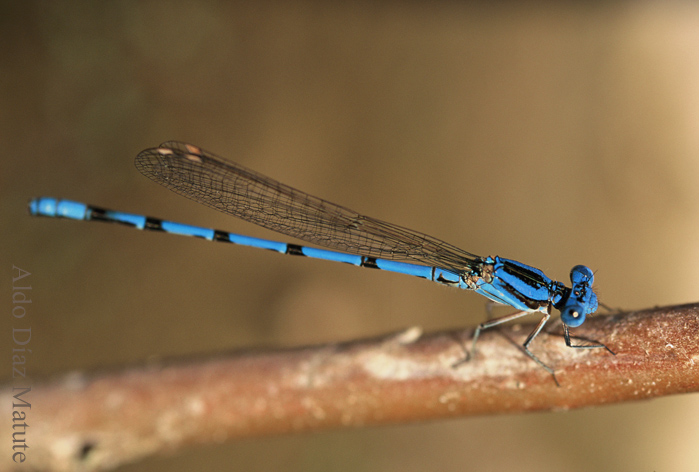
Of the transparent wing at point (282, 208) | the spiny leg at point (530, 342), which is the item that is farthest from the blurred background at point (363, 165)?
the spiny leg at point (530, 342)

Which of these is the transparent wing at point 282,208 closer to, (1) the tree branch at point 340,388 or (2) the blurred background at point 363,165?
(1) the tree branch at point 340,388

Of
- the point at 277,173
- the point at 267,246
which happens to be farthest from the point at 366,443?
the point at 277,173

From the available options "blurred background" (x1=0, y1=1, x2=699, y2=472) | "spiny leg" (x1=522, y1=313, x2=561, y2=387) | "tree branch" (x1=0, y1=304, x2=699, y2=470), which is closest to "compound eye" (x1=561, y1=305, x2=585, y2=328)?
"spiny leg" (x1=522, y1=313, x2=561, y2=387)

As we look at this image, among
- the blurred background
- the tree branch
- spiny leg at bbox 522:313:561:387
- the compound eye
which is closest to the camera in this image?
the tree branch

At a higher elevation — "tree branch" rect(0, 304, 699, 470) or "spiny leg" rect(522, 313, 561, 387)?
"spiny leg" rect(522, 313, 561, 387)

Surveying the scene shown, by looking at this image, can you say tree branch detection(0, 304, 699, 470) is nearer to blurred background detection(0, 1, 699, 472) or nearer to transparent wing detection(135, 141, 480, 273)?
transparent wing detection(135, 141, 480, 273)
